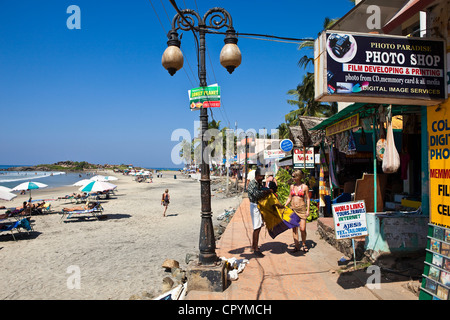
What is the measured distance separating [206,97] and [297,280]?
3734 millimetres

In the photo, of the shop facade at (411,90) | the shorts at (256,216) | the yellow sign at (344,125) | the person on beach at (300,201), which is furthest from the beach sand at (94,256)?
the yellow sign at (344,125)

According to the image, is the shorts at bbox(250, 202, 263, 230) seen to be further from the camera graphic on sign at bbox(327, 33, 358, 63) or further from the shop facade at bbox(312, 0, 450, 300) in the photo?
the camera graphic on sign at bbox(327, 33, 358, 63)

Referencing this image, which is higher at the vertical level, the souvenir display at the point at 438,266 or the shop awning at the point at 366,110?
the shop awning at the point at 366,110

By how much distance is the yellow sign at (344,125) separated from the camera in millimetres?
6873

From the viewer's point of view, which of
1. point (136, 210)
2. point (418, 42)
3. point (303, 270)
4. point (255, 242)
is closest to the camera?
point (418, 42)

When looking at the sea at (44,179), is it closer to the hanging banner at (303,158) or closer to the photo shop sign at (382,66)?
the hanging banner at (303,158)

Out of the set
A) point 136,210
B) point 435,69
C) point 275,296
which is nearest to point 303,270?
point 275,296

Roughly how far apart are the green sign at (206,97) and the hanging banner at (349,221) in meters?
3.02

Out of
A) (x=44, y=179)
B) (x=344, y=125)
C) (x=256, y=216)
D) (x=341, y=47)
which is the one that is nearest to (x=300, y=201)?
(x=256, y=216)

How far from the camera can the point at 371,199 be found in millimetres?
7305

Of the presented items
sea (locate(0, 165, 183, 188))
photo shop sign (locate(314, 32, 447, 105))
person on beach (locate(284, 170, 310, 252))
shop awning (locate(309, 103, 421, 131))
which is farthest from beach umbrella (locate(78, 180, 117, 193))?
sea (locate(0, 165, 183, 188))

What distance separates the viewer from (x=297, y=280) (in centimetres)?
521

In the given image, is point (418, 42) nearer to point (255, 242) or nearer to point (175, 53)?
point (175, 53)
